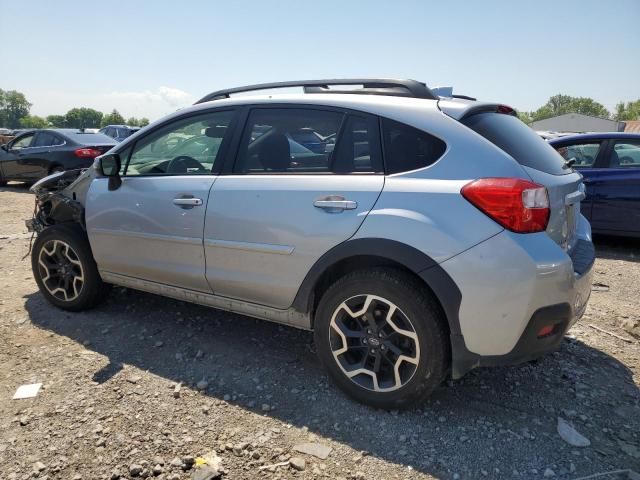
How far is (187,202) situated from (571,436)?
2.61 meters

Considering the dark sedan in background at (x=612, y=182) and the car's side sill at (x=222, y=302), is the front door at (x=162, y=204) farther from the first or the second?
the dark sedan in background at (x=612, y=182)

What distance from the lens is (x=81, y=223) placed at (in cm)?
394

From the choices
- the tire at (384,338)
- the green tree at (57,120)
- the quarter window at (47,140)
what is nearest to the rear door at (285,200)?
the tire at (384,338)

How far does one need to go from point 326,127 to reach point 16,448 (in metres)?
2.37

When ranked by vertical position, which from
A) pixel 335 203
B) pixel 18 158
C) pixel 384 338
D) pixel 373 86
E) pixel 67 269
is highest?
pixel 373 86

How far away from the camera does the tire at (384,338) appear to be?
2449 millimetres

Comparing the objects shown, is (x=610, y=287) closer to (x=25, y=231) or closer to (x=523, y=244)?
(x=523, y=244)

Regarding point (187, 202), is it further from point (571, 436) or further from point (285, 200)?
point (571, 436)

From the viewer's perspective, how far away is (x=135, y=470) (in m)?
2.26

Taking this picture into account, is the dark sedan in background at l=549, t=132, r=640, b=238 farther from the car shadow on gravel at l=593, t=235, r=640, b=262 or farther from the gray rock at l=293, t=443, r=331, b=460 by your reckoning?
the gray rock at l=293, t=443, r=331, b=460

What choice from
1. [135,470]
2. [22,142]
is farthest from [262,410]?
[22,142]

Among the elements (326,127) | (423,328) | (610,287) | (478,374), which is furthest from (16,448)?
(610,287)

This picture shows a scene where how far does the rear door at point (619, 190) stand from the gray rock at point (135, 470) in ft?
19.9

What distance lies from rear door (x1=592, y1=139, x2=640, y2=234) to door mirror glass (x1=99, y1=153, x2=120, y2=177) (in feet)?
18.8
